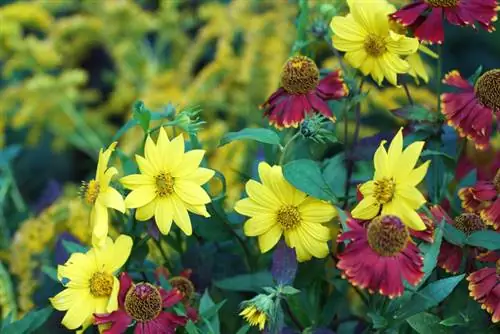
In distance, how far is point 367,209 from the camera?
2.35ft

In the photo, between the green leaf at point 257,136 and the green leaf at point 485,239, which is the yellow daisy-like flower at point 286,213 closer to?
the green leaf at point 257,136

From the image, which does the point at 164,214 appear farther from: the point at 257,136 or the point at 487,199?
the point at 487,199

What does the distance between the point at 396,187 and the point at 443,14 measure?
209 millimetres

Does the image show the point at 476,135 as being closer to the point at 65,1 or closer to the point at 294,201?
the point at 294,201

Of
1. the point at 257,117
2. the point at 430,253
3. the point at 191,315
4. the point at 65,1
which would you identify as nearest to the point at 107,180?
the point at 191,315

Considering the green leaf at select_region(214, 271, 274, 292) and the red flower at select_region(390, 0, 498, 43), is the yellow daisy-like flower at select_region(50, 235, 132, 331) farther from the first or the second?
the red flower at select_region(390, 0, 498, 43)

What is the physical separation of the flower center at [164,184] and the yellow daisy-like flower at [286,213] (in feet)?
0.21

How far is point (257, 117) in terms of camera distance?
5.40ft

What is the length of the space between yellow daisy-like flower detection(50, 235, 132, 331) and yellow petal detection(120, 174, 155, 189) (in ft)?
0.16

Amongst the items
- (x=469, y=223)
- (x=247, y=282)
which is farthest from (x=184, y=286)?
(x=469, y=223)

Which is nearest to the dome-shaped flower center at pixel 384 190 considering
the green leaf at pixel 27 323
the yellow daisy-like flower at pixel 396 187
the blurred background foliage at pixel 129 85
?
the yellow daisy-like flower at pixel 396 187

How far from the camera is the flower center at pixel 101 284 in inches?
29.9

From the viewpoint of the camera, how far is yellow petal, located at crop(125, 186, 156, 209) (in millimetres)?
752

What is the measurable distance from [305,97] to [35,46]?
0.93 meters
